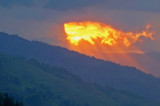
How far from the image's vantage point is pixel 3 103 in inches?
6683

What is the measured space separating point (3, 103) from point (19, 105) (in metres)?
6.38

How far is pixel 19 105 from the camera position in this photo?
17450 centimetres
